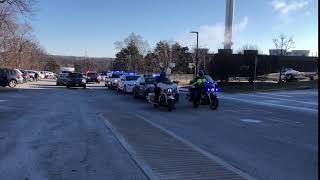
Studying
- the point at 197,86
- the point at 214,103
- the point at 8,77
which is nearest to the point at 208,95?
the point at 214,103

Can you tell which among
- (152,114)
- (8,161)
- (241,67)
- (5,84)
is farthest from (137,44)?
(8,161)

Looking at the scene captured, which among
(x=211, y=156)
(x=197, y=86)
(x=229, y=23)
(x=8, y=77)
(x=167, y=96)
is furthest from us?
(x=229, y=23)

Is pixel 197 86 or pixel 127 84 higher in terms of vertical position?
pixel 197 86

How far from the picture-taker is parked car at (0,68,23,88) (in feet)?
154

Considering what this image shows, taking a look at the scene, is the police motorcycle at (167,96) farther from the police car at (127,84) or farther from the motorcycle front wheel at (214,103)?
the police car at (127,84)

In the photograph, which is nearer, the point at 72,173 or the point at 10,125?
the point at 72,173

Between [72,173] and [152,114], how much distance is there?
12411 millimetres

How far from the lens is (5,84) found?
47.2 m

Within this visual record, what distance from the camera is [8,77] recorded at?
4738 cm

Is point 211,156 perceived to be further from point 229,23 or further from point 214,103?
point 229,23

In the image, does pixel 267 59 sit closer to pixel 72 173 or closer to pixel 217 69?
pixel 217 69

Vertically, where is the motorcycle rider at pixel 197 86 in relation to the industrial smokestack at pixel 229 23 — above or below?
below

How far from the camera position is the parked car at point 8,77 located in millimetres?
46966

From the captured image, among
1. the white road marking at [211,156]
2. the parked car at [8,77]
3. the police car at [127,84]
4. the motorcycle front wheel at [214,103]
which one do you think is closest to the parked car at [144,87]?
the police car at [127,84]
